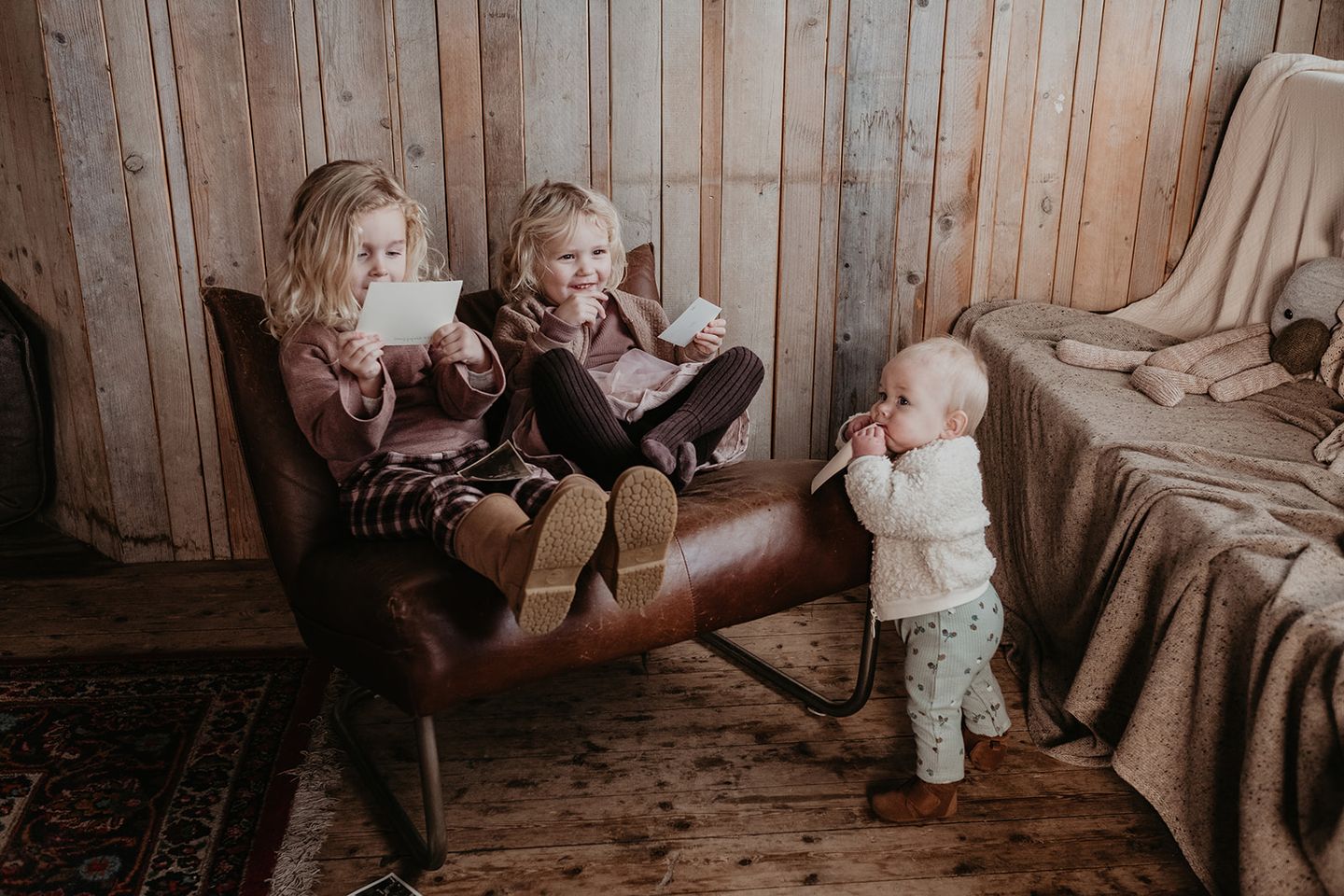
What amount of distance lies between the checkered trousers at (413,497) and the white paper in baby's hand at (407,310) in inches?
7.9

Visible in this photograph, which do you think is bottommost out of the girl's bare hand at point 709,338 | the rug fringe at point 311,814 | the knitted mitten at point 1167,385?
the rug fringe at point 311,814

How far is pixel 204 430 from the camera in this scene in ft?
7.83

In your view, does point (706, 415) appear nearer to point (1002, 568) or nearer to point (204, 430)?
point (1002, 568)

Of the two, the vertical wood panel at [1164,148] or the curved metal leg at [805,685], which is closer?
the curved metal leg at [805,685]

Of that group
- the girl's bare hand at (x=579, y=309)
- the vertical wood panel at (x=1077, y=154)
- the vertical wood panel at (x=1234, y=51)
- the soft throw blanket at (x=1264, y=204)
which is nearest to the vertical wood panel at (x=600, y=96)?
the girl's bare hand at (x=579, y=309)

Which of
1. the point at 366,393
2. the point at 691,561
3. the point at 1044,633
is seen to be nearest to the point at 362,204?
the point at 366,393

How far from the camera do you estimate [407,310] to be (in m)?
1.61

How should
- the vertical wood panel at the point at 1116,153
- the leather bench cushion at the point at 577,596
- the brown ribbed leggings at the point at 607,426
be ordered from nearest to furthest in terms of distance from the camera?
1. the leather bench cushion at the point at 577,596
2. the brown ribbed leggings at the point at 607,426
3. the vertical wood panel at the point at 1116,153

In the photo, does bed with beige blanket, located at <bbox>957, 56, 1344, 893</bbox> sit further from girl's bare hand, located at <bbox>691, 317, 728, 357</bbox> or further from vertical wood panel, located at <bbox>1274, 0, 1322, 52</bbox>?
girl's bare hand, located at <bbox>691, 317, 728, 357</bbox>

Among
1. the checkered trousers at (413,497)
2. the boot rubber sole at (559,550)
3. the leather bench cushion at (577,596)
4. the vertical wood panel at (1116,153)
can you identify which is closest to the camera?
the boot rubber sole at (559,550)

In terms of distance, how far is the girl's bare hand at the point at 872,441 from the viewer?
1562mm

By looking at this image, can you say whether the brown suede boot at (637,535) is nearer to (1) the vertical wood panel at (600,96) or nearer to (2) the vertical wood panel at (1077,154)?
(1) the vertical wood panel at (600,96)

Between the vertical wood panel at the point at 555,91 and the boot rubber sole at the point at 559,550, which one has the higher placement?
the vertical wood panel at the point at 555,91

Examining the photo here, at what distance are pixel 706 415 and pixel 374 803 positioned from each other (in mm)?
845
